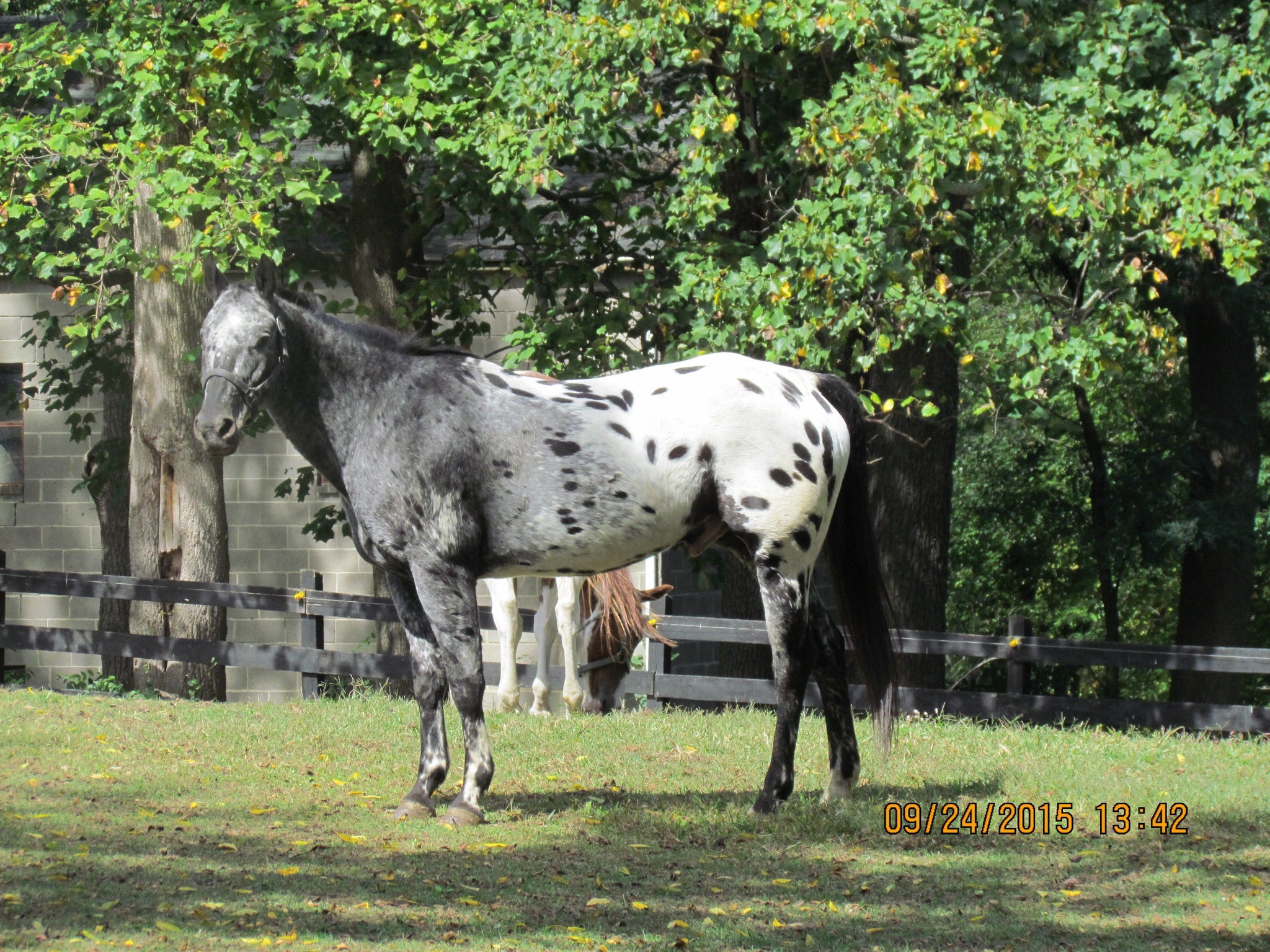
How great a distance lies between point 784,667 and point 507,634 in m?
4.19

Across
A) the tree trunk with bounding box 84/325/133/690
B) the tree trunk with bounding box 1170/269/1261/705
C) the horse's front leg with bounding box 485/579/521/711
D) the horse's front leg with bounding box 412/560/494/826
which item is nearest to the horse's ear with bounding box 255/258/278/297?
the horse's front leg with bounding box 412/560/494/826

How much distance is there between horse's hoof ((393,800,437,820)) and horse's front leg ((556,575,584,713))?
3.95 metres

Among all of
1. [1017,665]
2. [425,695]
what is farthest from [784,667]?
[1017,665]

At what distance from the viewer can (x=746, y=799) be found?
7.50 m

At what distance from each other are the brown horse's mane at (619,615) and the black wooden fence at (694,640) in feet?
0.63

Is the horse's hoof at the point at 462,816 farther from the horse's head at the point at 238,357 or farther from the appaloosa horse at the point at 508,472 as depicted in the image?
the horse's head at the point at 238,357

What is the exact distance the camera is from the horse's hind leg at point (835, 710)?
725 cm

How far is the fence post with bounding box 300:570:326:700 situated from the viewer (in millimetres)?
11789

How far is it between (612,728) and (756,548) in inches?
125

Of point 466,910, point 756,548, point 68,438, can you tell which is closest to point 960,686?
point 68,438

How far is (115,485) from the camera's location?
15.2m

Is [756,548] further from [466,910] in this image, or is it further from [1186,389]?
[1186,389]

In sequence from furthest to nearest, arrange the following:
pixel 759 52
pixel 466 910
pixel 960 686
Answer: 1. pixel 960 686
2. pixel 759 52
3. pixel 466 910

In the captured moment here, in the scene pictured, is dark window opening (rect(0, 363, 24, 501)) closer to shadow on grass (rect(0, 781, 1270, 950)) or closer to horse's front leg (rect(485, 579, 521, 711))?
horse's front leg (rect(485, 579, 521, 711))
